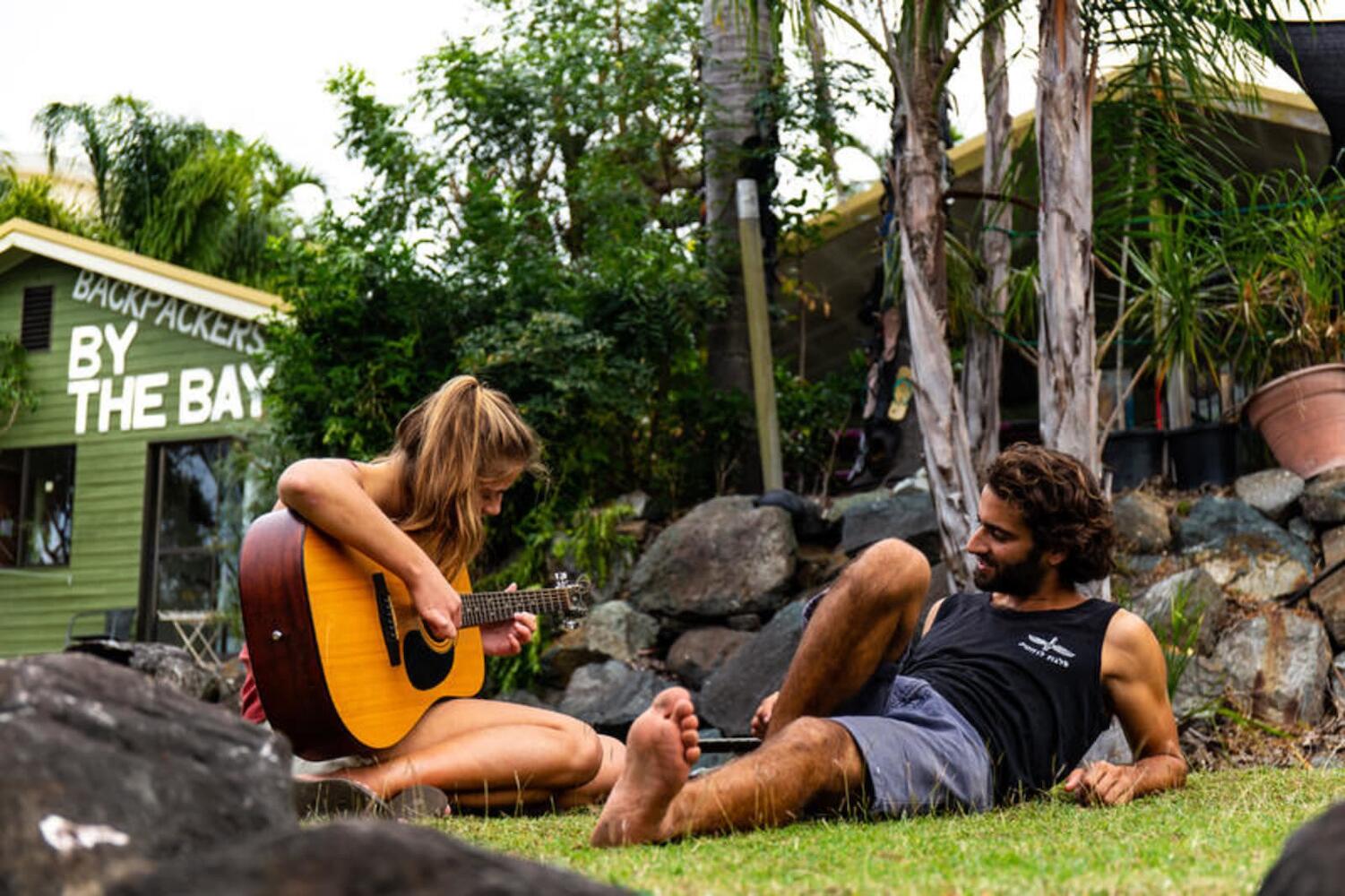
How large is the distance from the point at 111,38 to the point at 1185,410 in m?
31.0

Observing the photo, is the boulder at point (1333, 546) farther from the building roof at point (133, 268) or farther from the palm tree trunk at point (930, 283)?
the building roof at point (133, 268)

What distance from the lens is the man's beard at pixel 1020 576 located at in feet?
13.8

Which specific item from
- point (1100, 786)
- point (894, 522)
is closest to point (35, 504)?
point (894, 522)

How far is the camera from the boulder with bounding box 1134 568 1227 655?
6254 millimetres

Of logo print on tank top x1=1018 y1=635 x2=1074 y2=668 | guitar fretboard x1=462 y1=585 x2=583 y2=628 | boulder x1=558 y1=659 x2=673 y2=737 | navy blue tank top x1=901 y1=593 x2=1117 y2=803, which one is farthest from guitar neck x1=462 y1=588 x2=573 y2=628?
boulder x1=558 y1=659 x2=673 y2=737

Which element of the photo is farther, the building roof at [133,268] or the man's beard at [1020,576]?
the building roof at [133,268]

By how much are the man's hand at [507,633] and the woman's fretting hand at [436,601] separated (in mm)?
694

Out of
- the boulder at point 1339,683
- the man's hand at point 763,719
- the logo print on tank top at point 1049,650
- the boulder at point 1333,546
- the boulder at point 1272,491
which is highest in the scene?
the boulder at point 1272,491

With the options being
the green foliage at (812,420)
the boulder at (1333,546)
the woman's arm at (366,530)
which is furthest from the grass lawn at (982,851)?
the green foliage at (812,420)

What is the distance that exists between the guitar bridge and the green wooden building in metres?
10.5

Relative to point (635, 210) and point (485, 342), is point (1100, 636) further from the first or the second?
point (635, 210)

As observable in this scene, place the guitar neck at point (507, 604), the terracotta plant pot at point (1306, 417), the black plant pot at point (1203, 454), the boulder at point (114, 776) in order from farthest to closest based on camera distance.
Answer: the black plant pot at point (1203, 454) → the terracotta plant pot at point (1306, 417) → the guitar neck at point (507, 604) → the boulder at point (114, 776)

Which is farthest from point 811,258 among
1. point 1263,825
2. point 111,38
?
point 111,38

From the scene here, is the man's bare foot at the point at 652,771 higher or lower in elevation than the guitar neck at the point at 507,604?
lower
